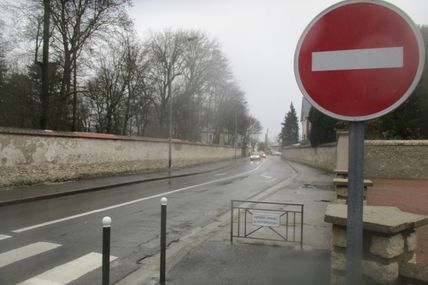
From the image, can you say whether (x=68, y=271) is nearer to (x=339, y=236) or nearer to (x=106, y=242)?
(x=106, y=242)

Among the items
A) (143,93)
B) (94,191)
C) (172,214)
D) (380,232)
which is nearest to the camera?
(380,232)

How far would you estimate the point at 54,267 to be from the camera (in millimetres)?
6250

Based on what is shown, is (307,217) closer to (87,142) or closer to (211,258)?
(211,258)

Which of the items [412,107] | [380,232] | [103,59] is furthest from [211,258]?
[103,59]

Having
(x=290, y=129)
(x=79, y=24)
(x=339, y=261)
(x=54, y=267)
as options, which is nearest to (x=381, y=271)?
(x=339, y=261)

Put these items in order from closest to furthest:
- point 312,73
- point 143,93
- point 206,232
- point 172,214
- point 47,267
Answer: point 312,73
point 47,267
point 206,232
point 172,214
point 143,93

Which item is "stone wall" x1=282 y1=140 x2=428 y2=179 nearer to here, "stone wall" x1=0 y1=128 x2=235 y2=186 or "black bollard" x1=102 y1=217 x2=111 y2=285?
"stone wall" x1=0 y1=128 x2=235 y2=186

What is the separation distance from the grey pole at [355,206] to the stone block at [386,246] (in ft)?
5.66

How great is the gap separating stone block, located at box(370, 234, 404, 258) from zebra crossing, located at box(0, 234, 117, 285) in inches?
159

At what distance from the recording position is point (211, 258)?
251 inches

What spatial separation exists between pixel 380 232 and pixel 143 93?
48076mm

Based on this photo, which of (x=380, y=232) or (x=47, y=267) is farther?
(x=47, y=267)

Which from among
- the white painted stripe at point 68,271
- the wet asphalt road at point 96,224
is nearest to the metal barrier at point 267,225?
the wet asphalt road at point 96,224

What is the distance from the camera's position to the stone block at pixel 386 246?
3736 mm
